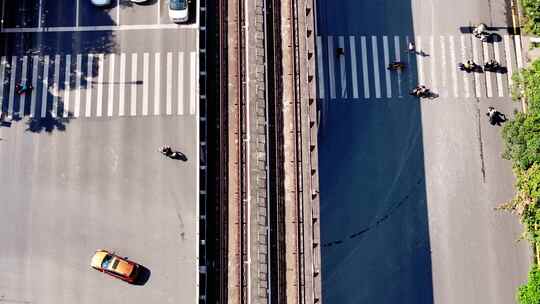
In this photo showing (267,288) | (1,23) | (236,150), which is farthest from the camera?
(1,23)

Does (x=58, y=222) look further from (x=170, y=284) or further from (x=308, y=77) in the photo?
(x=308, y=77)

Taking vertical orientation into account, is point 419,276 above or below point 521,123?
below

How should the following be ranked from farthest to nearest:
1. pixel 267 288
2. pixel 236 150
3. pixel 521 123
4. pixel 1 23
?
pixel 1 23, pixel 521 123, pixel 236 150, pixel 267 288

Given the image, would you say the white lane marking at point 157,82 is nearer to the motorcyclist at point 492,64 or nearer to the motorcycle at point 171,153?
the motorcycle at point 171,153

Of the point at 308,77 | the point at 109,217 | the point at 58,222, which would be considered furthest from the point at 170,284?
the point at 308,77

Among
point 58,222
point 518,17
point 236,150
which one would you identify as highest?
point 518,17

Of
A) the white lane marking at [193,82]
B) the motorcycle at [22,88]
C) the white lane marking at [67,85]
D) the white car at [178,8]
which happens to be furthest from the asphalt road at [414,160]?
the motorcycle at [22,88]
